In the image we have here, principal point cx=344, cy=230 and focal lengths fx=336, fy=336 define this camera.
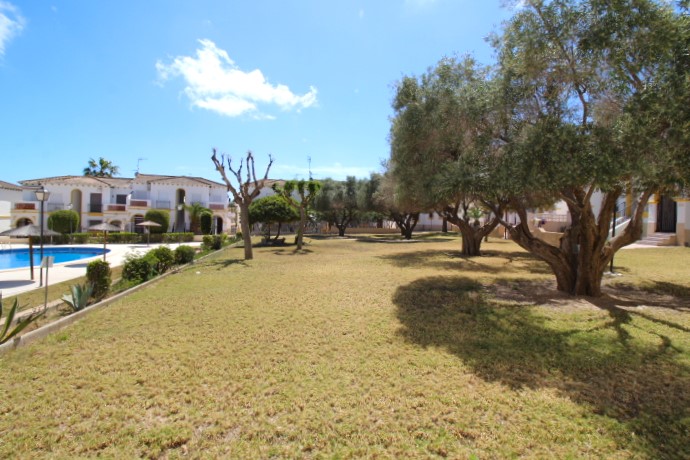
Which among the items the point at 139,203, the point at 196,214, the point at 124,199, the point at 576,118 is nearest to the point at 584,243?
the point at 576,118

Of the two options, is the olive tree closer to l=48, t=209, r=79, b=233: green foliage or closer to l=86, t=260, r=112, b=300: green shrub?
l=86, t=260, r=112, b=300: green shrub

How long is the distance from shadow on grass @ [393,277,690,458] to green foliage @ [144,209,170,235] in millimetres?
33906

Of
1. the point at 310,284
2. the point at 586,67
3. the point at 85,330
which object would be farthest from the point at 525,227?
the point at 85,330

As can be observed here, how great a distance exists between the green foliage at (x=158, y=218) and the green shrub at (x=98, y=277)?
2869 cm

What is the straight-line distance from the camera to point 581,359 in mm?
4734

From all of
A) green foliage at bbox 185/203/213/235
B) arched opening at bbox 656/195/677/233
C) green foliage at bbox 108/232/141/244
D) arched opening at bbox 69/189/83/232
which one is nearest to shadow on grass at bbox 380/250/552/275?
arched opening at bbox 656/195/677/233

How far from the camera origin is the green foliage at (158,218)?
113 feet

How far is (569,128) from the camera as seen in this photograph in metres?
6.04

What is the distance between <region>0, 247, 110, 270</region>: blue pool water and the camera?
672 inches

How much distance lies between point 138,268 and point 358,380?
9330mm

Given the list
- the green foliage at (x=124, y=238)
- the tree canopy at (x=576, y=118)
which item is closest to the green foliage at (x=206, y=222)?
the green foliage at (x=124, y=238)

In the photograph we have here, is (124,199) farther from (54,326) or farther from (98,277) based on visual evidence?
(54,326)

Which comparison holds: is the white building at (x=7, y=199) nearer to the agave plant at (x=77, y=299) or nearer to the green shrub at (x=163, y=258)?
the green shrub at (x=163, y=258)

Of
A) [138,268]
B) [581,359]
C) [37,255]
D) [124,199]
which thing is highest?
[124,199]
